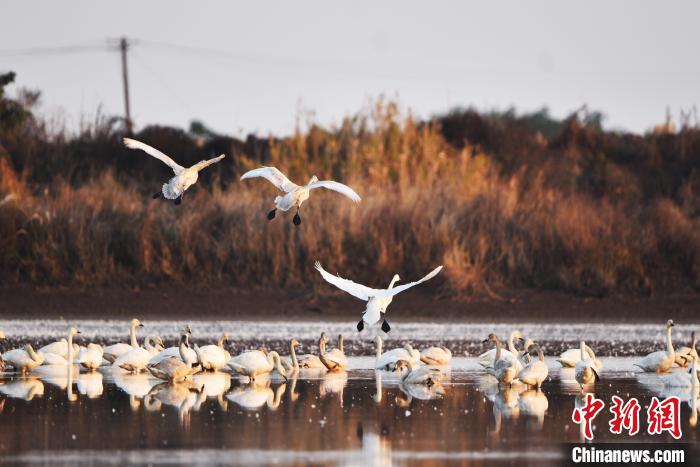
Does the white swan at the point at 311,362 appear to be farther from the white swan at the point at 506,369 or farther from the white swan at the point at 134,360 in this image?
the white swan at the point at 506,369

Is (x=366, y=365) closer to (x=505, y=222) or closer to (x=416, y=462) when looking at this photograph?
(x=416, y=462)

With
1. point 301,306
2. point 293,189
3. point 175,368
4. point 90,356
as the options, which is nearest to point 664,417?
point 293,189

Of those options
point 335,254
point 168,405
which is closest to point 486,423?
point 168,405

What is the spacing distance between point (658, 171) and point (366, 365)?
2074 centimetres

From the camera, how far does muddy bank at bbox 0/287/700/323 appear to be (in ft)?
88.5

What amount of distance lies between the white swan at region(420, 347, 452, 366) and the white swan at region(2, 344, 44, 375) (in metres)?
4.63

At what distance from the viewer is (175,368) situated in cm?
1661

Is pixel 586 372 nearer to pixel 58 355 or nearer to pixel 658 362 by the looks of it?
pixel 658 362

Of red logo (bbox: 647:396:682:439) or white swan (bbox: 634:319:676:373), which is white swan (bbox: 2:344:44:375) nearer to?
white swan (bbox: 634:319:676:373)

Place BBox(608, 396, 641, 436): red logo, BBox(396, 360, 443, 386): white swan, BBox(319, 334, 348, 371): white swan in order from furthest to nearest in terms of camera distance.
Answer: BBox(319, 334, 348, 371): white swan
BBox(396, 360, 443, 386): white swan
BBox(608, 396, 641, 436): red logo

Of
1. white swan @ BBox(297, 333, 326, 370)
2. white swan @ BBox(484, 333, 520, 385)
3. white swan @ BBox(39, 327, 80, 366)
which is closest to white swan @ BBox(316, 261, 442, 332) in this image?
white swan @ BBox(484, 333, 520, 385)

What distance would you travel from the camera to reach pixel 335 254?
2853cm

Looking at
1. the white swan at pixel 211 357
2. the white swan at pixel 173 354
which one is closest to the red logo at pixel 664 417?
the white swan at pixel 173 354

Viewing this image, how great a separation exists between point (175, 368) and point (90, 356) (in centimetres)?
172
